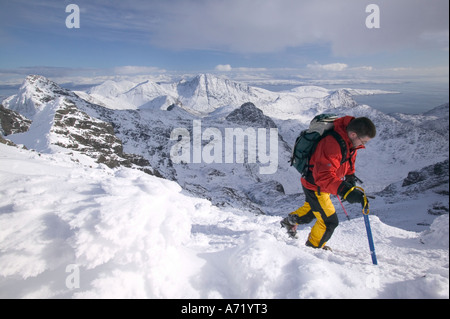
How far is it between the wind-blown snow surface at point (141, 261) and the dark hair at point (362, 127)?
1.70 meters

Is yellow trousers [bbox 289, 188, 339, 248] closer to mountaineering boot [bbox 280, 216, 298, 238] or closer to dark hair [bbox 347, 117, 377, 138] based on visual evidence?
mountaineering boot [bbox 280, 216, 298, 238]

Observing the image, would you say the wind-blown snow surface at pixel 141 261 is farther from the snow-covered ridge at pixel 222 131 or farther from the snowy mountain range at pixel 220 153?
the snow-covered ridge at pixel 222 131

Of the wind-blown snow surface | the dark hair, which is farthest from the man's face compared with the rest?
the wind-blown snow surface

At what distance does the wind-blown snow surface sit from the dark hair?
5.56ft

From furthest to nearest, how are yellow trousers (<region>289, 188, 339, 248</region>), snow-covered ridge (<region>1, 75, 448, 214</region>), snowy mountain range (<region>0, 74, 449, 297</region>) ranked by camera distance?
snow-covered ridge (<region>1, 75, 448, 214</region>), snowy mountain range (<region>0, 74, 449, 297</region>), yellow trousers (<region>289, 188, 339, 248</region>)

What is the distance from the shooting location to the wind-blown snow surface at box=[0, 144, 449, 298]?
3.01 metres

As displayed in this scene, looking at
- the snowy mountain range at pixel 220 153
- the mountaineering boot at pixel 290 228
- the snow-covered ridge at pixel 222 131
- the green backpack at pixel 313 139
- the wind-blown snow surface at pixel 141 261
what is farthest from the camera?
the snow-covered ridge at pixel 222 131

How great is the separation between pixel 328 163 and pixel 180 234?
9.58 feet

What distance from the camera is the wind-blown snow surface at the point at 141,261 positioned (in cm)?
301

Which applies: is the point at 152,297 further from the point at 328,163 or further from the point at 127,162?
the point at 127,162

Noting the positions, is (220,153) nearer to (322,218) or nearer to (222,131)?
(222,131)

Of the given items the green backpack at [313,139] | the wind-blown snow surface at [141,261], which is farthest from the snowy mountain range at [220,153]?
the green backpack at [313,139]

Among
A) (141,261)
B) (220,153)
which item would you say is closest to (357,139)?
(141,261)
